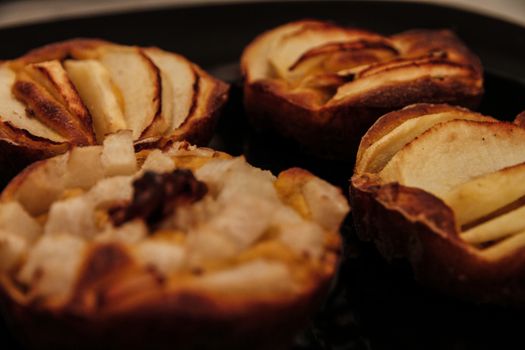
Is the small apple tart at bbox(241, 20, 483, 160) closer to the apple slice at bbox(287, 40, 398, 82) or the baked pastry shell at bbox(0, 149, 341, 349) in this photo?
the apple slice at bbox(287, 40, 398, 82)

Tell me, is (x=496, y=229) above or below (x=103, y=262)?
below

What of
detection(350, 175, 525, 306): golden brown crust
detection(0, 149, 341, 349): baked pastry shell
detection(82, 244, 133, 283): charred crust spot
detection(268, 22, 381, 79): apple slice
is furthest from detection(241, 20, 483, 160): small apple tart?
detection(82, 244, 133, 283): charred crust spot

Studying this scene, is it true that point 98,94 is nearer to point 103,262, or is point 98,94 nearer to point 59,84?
point 59,84

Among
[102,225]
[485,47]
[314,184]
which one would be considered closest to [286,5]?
[485,47]

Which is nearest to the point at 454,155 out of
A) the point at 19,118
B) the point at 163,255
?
the point at 163,255

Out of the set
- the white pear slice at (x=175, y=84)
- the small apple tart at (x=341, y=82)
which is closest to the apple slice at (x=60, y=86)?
the white pear slice at (x=175, y=84)
